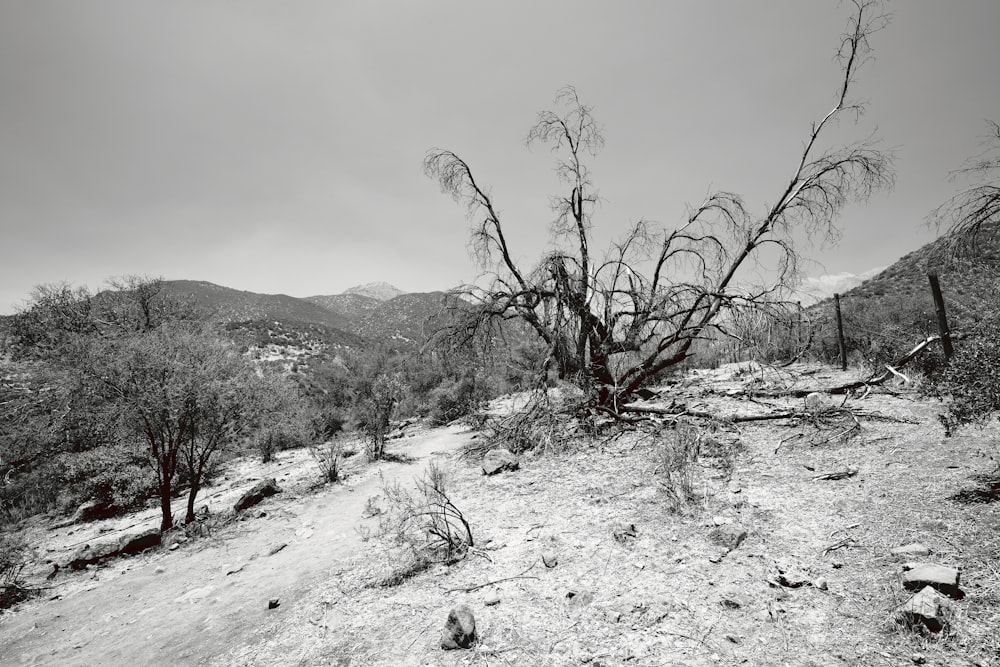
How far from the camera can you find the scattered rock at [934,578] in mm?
2607

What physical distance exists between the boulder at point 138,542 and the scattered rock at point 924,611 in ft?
32.3

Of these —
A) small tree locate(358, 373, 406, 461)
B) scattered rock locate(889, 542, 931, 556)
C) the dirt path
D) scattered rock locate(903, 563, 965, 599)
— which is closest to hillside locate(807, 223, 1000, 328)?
scattered rock locate(889, 542, 931, 556)

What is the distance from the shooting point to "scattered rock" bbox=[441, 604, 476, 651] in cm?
300

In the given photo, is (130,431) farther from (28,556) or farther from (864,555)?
(864,555)

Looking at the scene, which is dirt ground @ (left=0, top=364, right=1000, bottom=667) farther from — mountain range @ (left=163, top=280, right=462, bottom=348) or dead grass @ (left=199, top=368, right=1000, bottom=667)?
mountain range @ (left=163, top=280, right=462, bottom=348)

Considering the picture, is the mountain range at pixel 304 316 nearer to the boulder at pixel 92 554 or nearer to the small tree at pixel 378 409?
the small tree at pixel 378 409

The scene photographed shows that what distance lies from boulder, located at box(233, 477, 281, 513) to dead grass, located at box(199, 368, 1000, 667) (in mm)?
4888

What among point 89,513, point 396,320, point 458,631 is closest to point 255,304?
point 396,320

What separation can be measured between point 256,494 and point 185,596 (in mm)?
3820

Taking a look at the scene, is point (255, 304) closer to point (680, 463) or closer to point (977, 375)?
point (680, 463)

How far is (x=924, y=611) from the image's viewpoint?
8.00 feet

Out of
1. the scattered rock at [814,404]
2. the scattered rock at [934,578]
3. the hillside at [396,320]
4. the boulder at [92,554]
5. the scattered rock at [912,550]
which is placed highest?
the hillside at [396,320]

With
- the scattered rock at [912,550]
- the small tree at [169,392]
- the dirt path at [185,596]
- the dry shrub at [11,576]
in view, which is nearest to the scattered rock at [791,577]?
the scattered rock at [912,550]

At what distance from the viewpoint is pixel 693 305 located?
9.16m
